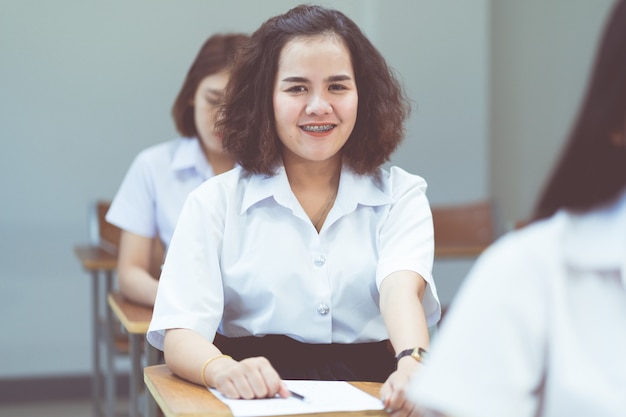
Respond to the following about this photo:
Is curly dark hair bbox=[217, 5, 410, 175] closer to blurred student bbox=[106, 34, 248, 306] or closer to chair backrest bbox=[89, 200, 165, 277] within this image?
blurred student bbox=[106, 34, 248, 306]

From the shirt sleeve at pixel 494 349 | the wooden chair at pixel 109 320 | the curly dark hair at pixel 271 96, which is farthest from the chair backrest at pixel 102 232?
the shirt sleeve at pixel 494 349

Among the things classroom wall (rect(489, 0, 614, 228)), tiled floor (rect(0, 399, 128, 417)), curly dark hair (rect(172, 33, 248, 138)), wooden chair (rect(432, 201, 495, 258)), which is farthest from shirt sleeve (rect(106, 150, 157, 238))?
classroom wall (rect(489, 0, 614, 228))

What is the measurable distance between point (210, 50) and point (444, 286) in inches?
89.9

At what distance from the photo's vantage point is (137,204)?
9.89 ft

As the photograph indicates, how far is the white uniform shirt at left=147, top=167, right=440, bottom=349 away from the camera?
1760mm

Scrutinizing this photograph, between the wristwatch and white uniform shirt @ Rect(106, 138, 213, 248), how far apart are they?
1527mm

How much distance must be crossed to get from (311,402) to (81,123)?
3336 millimetres

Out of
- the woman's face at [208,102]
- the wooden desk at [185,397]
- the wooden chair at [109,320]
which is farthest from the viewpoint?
the wooden chair at [109,320]

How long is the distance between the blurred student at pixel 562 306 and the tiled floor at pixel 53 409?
345 cm

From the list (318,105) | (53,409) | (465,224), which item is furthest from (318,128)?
(53,409)

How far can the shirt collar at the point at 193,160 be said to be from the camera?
3.03 meters

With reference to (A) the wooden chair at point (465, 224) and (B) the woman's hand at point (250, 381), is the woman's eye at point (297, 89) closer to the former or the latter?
(B) the woman's hand at point (250, 381)

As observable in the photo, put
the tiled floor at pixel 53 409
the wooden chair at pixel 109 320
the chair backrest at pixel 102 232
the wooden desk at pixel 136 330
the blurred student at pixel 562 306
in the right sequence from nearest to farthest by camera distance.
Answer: the blurred student at pixel 562 306 → the wooden desk at pixel 136 330 → the wooden chair at pixel 109 320 → the chair backrest at pixel 102 232 → the tiled floor at pixel 53 409

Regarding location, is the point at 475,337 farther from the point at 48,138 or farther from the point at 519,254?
the point at 48,138
